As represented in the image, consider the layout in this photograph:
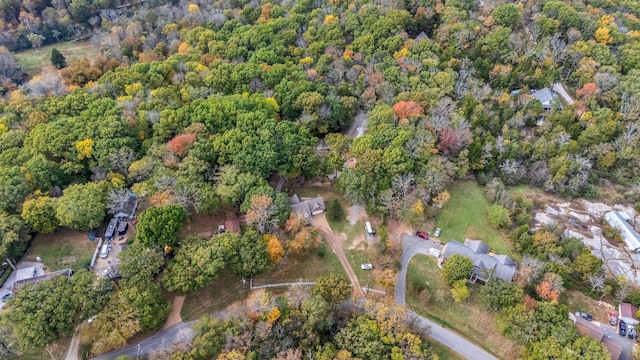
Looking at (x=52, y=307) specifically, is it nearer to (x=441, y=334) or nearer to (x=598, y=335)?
(x=441, y=334)

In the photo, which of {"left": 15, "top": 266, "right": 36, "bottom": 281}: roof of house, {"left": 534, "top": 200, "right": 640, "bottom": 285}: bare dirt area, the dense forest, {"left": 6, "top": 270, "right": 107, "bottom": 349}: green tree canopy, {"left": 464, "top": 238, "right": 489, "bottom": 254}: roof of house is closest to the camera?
{"left": 6, "top": 270, "right": 107, "bottom": 349}: green tree canopy

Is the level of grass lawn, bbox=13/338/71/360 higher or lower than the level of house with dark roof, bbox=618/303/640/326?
higher

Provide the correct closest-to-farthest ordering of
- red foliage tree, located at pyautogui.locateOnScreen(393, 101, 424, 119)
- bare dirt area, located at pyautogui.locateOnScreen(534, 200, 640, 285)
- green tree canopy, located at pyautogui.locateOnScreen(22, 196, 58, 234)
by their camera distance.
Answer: green tree canopy, located at pyautogui.locateOnScreen(22, 196, 58, 234) → bare dirt area, located at pyautogui.locateOnScreen(534, 200, 640, 285) → red foliage tree, located at pyautogui.locateOnScreen(393, 101, 424, 119)

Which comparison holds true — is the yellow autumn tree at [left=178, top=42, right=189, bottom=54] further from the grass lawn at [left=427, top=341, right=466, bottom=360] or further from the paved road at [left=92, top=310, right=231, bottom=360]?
the grass lawn at [left=427, top=341, right=466, bottom=360]

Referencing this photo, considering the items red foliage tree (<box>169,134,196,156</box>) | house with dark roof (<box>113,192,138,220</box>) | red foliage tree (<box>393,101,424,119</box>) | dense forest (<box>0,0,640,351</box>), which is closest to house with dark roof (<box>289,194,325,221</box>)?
dense forest (<box>0,0,640,351</box>)

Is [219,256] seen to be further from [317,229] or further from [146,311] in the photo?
[317,229]

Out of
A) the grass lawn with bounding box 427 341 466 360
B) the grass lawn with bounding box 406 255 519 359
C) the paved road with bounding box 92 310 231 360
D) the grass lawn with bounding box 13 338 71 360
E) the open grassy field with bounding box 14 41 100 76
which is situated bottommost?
the grass lawn with bounding box 427 341 466 360

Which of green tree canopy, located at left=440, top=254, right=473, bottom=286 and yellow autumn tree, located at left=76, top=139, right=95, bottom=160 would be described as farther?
yellow autumn tree, located at left=76, top=139, right=95, bottom=160
